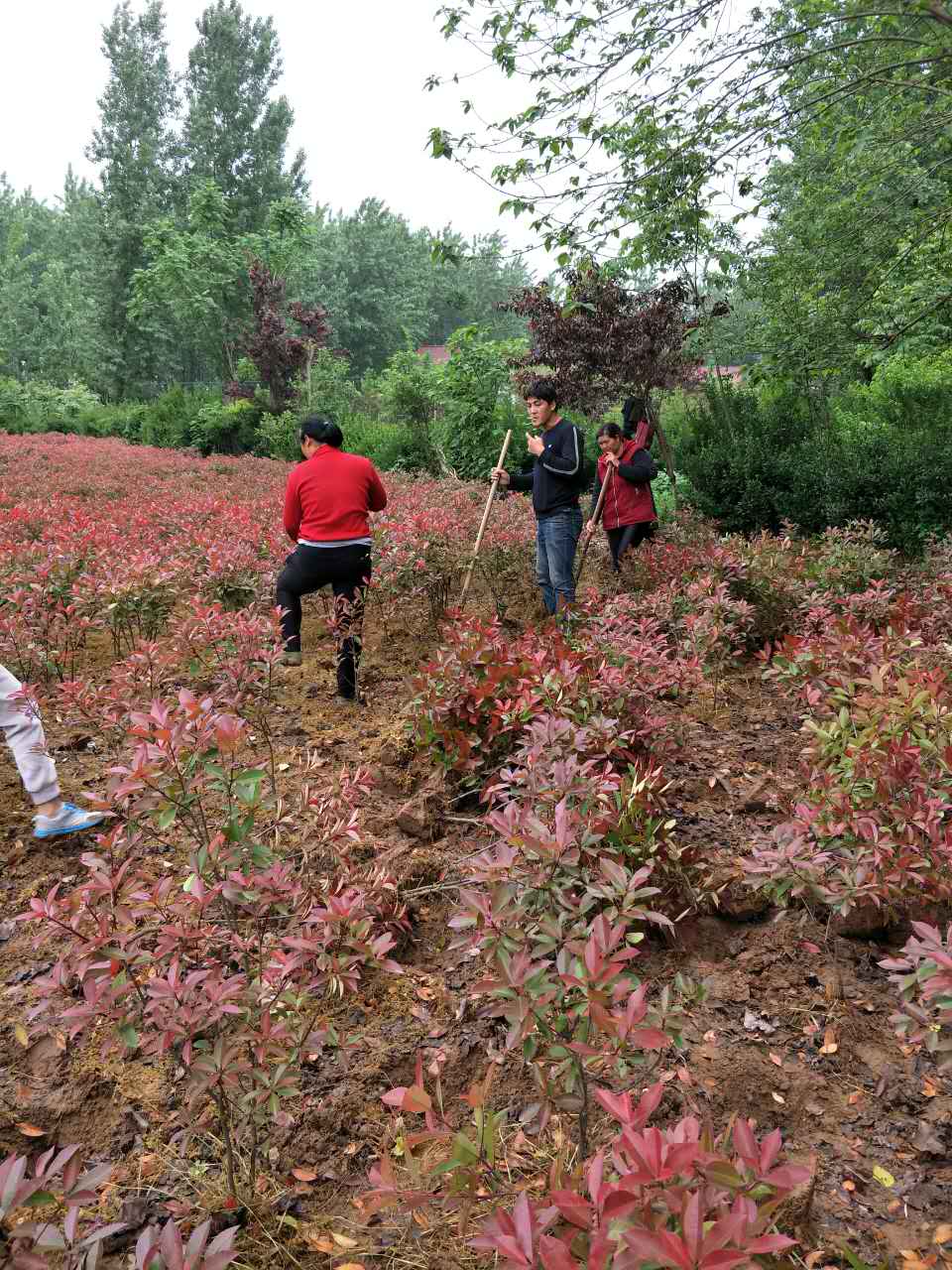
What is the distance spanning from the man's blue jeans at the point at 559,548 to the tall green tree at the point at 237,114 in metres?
38.4

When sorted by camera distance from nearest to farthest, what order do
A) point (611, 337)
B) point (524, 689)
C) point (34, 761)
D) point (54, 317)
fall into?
1. point (34, 761)
2. point (524, 689)
3. point (611, 337)
4. point (54, 317)

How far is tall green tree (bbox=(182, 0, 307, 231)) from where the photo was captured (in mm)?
37375

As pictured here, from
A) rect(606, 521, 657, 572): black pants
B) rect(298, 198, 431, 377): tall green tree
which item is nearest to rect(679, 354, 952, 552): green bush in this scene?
rect(606, 521, 657, 572): black pants

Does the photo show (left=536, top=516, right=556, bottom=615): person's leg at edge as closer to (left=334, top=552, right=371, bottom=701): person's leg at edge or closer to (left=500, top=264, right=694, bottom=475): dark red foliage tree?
(left=334, top=552, right=371, bottom=701): person's leg at edge

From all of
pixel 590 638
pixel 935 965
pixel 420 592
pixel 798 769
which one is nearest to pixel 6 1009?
pixel 935 965

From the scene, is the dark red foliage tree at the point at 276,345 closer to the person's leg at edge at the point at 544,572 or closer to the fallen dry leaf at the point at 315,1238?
the person's leg at edge at the point at 544,572

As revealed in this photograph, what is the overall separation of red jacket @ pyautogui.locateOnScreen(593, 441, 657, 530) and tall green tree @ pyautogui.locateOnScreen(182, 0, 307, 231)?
37558 mm

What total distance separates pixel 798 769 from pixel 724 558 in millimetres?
2280

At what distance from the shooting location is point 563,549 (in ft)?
17.8

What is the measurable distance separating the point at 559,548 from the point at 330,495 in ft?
5.85

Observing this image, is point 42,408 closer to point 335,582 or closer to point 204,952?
point 335,582

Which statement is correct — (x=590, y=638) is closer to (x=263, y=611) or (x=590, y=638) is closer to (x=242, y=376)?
(x=263, y=611)

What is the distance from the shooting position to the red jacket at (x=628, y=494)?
20.4 feet

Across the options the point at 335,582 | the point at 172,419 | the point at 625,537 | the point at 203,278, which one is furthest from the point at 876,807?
the point at 203,278
